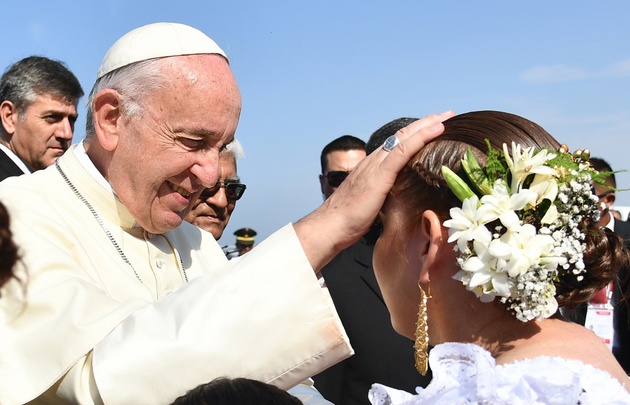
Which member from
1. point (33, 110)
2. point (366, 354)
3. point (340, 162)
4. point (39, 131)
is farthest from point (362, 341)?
point (33, 110)

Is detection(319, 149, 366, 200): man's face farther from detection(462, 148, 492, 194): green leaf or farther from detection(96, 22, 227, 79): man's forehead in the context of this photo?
detection(462, 148, 492, 194): green leaf

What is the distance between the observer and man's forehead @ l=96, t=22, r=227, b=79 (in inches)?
138

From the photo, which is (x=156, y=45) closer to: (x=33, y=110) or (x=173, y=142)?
(x=173, y=142)

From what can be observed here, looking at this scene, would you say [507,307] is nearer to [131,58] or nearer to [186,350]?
[186,350]

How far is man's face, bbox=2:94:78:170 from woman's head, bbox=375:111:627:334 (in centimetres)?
464

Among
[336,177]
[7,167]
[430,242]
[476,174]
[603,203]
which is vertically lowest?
[336,177]

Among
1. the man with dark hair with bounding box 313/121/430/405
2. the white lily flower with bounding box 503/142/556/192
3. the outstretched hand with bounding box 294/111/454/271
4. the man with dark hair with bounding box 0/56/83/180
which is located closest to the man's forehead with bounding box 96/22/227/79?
the outstretched hand with bounding box 294/111/454/271

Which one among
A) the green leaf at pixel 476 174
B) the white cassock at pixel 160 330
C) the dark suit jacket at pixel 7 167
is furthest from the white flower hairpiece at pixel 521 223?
the dark suit jacket at pixel 7 167

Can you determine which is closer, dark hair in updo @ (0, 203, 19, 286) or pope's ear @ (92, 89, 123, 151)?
dark hair in updo @ (0, 203, 19, 286)

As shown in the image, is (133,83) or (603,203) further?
(603,203)

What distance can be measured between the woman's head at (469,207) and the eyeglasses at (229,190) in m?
3.23

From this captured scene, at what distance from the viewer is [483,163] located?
7.60ft

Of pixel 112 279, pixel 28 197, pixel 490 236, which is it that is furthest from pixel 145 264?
pixel 490 236

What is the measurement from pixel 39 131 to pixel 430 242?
488 cm
